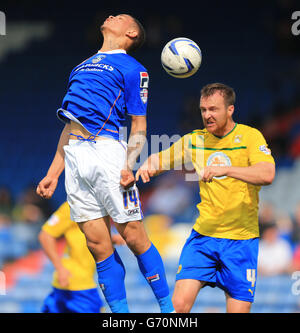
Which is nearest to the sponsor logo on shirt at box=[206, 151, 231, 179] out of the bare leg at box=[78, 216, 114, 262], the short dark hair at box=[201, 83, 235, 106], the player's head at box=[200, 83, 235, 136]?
the player's head at box=[200, 83, 235, 136]

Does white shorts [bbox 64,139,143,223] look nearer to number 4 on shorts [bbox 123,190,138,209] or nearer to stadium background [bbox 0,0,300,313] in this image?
number 4 on shorts [bbox 123,190,138,209]

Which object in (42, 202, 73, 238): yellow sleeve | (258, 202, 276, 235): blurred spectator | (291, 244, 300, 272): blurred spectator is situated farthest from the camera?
(258, 202, 276, 235): blurred spectator

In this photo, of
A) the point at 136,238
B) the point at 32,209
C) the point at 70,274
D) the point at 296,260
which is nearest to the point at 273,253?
the point at 296,260

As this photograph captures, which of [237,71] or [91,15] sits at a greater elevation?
[91,15]

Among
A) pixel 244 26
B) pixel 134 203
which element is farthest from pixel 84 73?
pixel 244 26

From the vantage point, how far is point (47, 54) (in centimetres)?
1532

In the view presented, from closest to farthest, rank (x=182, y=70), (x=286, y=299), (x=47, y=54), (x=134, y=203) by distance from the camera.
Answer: (x=134, y=203), (x=182, y=70), (x=286, y=299), (x=47, y=54)

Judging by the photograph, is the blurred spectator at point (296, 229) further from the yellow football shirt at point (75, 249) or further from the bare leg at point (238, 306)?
the bare leg at point (238, 306)

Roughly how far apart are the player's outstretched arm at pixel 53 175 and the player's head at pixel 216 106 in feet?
3.91

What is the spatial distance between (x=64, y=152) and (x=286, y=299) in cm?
684

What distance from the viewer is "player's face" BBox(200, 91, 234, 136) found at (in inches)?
180

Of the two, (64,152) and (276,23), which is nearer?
(64,152)

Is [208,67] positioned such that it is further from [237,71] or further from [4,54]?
[4,54]

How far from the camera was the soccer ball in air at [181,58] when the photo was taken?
451 cm
